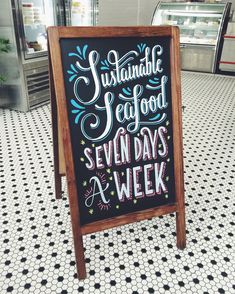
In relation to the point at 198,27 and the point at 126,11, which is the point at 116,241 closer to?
the point at 198,27

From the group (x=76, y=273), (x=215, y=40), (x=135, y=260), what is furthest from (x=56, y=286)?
(x=215, y=40)

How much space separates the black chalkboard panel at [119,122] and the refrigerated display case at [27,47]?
2.58 meters

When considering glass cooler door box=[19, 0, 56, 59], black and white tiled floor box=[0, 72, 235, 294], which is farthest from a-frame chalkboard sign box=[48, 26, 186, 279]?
glass cooler door box=[19, 0, 56, 59]

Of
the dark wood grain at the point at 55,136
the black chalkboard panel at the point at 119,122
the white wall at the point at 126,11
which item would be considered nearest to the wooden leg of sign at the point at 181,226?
the black chalkboard panel at the point at 119,122

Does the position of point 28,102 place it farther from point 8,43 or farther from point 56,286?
point 56,286

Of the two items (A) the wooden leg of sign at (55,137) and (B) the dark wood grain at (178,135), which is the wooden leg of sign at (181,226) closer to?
(B) the dark wood grain at (178,135)

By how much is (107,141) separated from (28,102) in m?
2.82

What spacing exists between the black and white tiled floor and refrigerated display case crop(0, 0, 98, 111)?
4.23 ft

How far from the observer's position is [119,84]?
1.42m

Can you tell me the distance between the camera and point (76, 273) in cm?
156

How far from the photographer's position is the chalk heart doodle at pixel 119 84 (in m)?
1.33

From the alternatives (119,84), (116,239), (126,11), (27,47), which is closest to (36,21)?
(27,47)

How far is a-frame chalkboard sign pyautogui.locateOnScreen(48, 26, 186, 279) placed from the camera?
4.31 feet

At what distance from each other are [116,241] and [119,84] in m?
1.03
